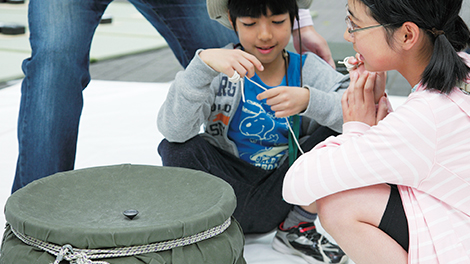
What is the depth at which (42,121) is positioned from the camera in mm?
1184

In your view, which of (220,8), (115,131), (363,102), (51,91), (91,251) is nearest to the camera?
(91,251)

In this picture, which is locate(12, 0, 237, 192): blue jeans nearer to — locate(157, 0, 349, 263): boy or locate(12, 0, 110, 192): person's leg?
locate(12, 0, 110, 192): person's leg

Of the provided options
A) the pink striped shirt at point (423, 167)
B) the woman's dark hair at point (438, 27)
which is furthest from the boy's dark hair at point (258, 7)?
the pink striped shirt at point (423, 167)

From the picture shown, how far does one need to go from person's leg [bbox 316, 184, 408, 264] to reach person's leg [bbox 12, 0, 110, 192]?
2.11 ft

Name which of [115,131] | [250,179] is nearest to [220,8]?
[250,179]

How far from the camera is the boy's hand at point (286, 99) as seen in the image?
3.67ft

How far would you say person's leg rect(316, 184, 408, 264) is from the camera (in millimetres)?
889

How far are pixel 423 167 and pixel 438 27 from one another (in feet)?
0.80

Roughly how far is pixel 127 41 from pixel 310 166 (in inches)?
152

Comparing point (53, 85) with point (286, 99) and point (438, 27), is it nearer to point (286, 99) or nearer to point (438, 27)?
point (286, 99)

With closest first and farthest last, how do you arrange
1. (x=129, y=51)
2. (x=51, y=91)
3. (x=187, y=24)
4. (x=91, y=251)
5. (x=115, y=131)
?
(x=91, y=251) → (x=51, y=91) → (x=187, y=24) → (x=115, y=131) → (x=129, y=51)

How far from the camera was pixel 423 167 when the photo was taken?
83cm

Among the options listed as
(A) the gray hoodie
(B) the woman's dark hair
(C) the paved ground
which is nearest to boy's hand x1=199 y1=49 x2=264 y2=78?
(A) the gray hoodie

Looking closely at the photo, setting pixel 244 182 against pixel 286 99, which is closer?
pixel 286 99
